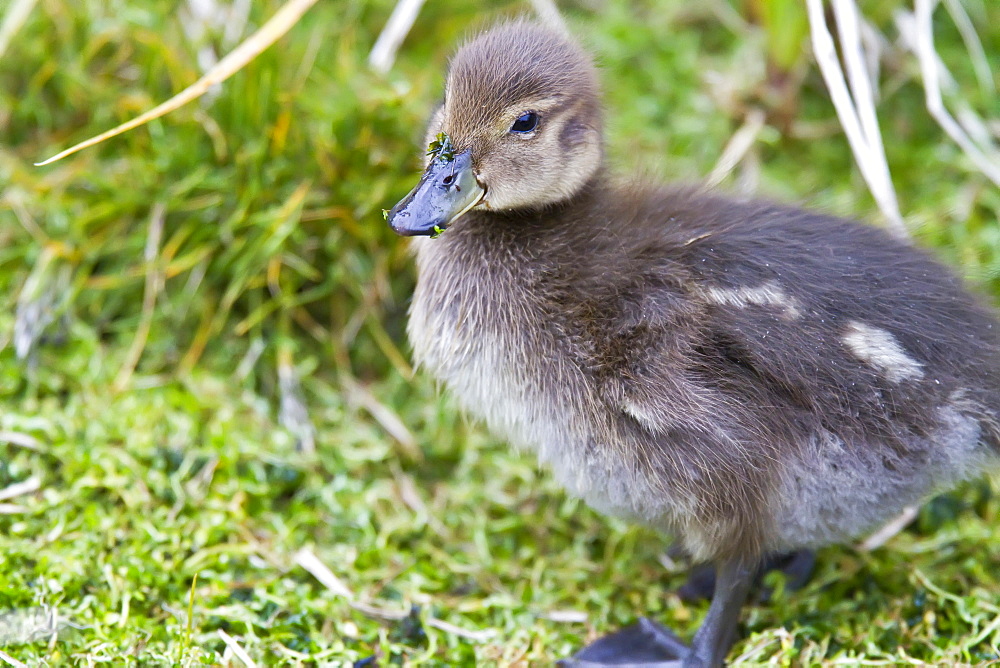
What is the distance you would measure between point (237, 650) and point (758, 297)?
132 cm

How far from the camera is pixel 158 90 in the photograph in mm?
2965

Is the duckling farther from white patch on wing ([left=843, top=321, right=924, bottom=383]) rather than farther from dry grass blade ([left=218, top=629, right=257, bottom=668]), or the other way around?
dry grass blade ([left=218, top=629, right=257, bottom=668])

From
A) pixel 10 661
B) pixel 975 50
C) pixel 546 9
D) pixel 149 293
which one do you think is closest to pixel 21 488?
pixel 10 661

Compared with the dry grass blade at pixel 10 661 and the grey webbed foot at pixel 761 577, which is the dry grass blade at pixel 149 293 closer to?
the dry grass blade at pixel 10 661

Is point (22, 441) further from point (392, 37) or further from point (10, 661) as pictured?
point (392, 37)

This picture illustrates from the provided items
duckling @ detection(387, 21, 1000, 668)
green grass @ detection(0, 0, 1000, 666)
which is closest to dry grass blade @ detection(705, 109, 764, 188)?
green grass @ detection(0, 0, 1000, 666)

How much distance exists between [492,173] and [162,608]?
1.23 m

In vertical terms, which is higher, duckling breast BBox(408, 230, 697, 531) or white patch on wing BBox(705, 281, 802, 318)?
white patch on wing BBox(705, 281, 802, 318)

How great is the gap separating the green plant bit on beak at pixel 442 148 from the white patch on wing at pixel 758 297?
24.7 inches

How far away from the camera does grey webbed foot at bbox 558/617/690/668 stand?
2.20 meters

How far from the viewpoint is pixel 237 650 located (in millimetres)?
2062

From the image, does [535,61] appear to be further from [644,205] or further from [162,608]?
[162,608]

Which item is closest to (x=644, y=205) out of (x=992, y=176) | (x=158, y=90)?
(x=992, y=176)

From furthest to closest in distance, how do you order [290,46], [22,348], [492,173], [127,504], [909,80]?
1. [909,80]
2. [290,46]
3. [22,348]
4. [127,504]
5. [492,173]
